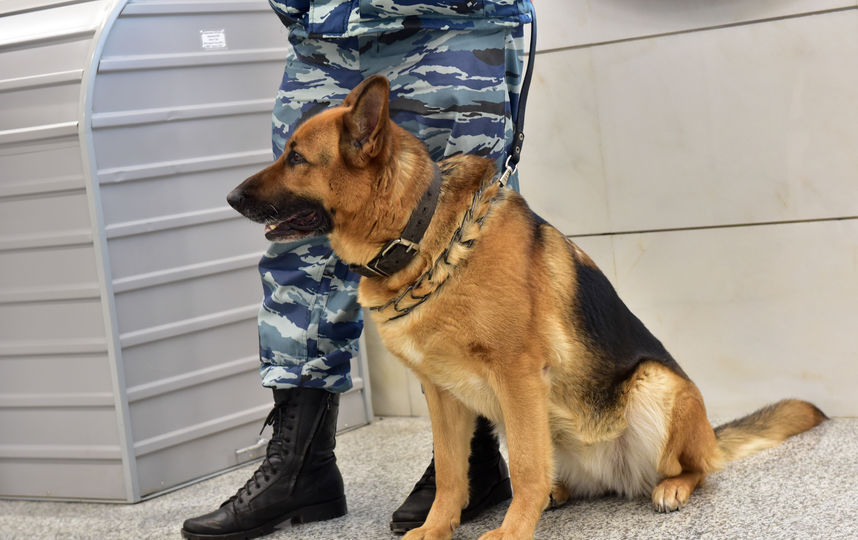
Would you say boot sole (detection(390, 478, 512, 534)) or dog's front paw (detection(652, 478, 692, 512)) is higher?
dog's front paw (detection(652, 478, 692, 512))

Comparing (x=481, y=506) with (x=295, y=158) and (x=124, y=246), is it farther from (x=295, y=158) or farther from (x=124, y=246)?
(x=124, y=246)

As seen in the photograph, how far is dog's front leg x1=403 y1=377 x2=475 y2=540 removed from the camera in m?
1.97

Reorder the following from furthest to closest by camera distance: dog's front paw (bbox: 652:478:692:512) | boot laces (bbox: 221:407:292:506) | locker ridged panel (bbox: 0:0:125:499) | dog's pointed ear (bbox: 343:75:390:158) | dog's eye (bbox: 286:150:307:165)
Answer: locker ridged panel (bbox: 0:0:125:499) → boot laces (bbox: 221:407:292:506) → dog's front paw (bbox: 652:478:692:512) → dog's eye (bbox: 286:150:307:165) → dog's pointed ear (bbox: 343:75:390:158)

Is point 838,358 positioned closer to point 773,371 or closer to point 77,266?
point 773,371

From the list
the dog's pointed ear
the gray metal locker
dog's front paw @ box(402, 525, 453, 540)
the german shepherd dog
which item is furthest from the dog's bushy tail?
the gray metal locker

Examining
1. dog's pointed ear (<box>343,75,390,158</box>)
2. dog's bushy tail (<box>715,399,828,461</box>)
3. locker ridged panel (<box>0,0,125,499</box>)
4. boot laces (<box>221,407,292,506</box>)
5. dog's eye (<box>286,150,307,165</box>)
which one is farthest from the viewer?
locker ridged panel (<box>0,0,125,499</box>)

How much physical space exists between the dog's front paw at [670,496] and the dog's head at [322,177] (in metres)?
0.94

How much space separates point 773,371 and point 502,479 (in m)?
0.98

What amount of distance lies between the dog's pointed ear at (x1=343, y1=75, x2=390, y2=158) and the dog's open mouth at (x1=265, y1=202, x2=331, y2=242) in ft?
0.52

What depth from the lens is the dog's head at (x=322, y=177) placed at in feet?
5.80

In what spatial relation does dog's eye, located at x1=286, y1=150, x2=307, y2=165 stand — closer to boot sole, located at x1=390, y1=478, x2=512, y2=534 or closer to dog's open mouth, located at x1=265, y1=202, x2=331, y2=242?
dog's open mouth, located at x1=265, y1=202, x2=331, y2=242

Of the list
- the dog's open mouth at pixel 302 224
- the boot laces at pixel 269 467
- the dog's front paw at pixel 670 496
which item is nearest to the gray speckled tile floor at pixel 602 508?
the dog's front paw at pixel 670 496

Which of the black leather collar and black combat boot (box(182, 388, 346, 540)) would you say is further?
black combat boot (box(182, 388, 346, 540))

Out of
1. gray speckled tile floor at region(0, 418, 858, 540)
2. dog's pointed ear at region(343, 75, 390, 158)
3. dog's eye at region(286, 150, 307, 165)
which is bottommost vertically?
gray speckled tile floor at region(0, 418, 858, 540)
